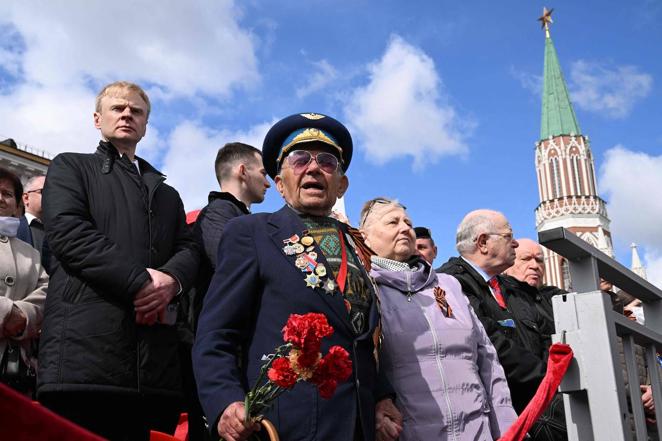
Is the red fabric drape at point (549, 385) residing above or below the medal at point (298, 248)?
below

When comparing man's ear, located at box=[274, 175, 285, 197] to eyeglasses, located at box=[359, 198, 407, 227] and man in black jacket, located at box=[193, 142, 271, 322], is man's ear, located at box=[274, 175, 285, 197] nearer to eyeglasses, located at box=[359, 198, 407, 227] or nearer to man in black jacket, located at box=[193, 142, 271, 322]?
man in black jacket, located at box=[193, 142, 271, 322]

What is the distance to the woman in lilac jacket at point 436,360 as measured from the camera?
344 centimetres

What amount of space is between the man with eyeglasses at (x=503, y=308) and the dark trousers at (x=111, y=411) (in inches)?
84.1

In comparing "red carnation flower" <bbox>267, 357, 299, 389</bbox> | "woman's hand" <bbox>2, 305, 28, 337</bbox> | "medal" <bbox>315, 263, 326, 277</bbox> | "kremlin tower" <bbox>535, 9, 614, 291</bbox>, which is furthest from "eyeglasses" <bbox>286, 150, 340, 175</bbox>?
"kremlin tower" <bbox>535, 9, 614, 291</bbox>

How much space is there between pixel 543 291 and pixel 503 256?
36.5 inches

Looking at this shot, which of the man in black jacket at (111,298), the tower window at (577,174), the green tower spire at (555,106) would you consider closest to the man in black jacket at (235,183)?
the man in black jacket at (111,298)

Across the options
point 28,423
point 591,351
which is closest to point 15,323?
point 28,423

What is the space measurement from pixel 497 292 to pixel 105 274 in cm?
282

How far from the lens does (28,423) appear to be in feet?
4.53

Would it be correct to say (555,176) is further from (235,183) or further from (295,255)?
(295,255)

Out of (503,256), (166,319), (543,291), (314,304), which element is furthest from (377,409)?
(543,291)

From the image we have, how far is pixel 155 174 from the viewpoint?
3.95m

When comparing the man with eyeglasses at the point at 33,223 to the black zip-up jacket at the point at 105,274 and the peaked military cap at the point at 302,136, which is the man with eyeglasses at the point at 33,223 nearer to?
the black zip-up jacket at the point at 105,274

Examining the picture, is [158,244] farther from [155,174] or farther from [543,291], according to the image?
[543,291]
